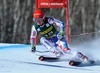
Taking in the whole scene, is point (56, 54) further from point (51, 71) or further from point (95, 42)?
point (95, 42)

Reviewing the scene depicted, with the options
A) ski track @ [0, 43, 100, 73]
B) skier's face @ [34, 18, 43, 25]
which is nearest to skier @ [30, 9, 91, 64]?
skier's face @ [34, 18, 43, 25]

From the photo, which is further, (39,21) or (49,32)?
(49,32)

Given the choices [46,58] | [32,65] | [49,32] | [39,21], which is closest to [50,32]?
[49,32]

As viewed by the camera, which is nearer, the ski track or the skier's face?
the ski track

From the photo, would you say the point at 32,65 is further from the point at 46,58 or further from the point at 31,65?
the point at 46,58

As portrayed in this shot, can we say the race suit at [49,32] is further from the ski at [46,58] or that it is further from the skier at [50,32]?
the ski at [46,58]

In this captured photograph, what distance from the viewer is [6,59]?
4.59 m

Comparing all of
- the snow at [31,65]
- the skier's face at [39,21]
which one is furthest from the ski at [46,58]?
the skier's face at [39,21]

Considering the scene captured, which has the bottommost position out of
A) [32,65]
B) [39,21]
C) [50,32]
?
[32,65]

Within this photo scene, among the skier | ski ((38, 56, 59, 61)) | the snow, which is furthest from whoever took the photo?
ski ((38, 56, 59, 61))

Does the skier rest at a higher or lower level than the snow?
higher

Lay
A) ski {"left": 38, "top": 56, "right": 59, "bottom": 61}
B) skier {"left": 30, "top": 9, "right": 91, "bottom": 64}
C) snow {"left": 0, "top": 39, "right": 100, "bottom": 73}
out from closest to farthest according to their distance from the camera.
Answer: snow {"left": 0, "top": 39, "right": 100, "bottom": 73} → skier {"left": 30, "top": 9, "right": 91, "bottom": 64} → ski {"left": 38, "top": 56, "right": 59, "bottom": 61}

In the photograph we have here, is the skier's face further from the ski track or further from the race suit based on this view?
the ski track

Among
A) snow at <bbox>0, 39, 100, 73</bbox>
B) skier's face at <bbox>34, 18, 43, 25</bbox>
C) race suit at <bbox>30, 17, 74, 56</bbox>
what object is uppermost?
skier's face at <bbox>34, 18, 43, 25</bbox>
